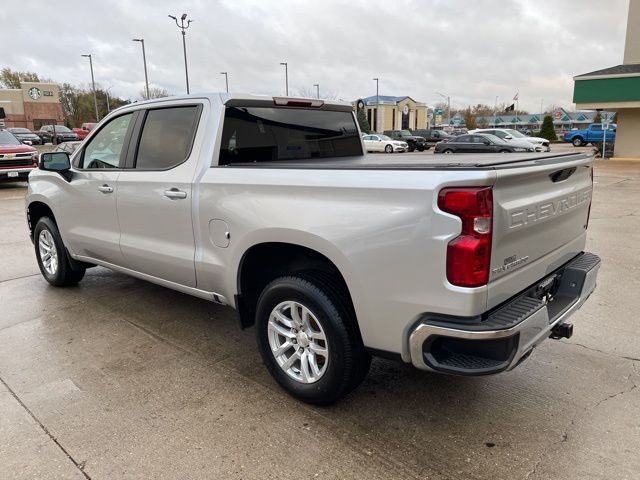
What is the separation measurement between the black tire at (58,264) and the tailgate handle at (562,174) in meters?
4.74

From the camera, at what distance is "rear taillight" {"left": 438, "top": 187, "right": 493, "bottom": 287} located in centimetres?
236

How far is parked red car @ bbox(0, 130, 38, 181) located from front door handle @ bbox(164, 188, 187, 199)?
573 inches

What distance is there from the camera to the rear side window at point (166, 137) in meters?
3.85

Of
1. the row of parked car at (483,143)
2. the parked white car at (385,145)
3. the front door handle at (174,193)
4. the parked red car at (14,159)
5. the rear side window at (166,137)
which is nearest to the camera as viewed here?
the front door handle at (174,193)

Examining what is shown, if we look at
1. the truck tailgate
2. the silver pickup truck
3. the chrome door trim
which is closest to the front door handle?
the silver pickup truck

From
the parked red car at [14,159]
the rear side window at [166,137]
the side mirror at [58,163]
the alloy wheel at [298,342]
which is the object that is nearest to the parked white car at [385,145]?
the parked red car at [14,159]

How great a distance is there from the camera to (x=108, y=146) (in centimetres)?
468

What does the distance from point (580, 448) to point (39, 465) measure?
289 centimetres

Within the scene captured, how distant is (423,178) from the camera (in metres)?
2.47

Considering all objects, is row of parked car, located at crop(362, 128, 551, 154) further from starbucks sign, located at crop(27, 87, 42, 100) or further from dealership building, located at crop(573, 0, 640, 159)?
starbucks sign, located at crop(27, 87, 42, 100)

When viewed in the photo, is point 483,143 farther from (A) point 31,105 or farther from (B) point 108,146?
(A) point 31,105

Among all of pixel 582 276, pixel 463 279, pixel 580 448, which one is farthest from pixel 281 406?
pixel 582 276

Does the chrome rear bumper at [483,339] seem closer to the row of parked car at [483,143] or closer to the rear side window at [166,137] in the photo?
the rear side window at [166,137]

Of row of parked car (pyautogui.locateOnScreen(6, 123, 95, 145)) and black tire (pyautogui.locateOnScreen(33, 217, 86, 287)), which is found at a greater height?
row of parked car (pyautogui.locateOnScreen(6, 123, 95, 145))
